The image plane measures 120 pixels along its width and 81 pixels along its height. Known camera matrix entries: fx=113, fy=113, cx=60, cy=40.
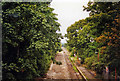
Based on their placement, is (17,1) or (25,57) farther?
(25,57)

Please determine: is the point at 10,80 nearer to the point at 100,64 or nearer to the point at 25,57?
the point at 25,57

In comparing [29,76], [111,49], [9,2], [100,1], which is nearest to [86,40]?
[100,1]

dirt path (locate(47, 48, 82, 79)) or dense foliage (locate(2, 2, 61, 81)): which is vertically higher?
dense foliage (locate(2, 2, 61, 81))

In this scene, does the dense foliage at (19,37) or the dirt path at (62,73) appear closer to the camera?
the dense foliage at (19,37)

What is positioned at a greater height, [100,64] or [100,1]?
[100,1]

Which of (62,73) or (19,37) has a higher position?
(19,37)

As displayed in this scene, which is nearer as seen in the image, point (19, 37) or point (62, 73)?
point (19, 37)

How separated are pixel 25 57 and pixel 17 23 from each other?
252 cm

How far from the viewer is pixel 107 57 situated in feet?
31.3

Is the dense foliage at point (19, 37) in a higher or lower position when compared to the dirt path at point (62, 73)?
higher

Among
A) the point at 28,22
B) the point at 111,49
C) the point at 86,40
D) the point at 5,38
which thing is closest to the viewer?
the point at 5,38

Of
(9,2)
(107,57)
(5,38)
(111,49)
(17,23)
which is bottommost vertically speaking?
(107,57)

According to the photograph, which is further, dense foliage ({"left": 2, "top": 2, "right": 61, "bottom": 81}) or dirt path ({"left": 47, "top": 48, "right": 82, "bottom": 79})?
dirt path ({"left": 47, "top": 48, "right": 82, "bottom": 79})

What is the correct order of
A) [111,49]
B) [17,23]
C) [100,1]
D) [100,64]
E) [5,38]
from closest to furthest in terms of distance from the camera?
1. [5,38]
2. [17,23]
3. [111,49]
4. [100,64]
5. [100,1]
